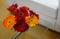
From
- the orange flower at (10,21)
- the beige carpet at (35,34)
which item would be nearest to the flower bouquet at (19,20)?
the orange flower at (10,21)

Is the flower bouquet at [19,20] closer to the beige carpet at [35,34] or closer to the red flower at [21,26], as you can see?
the red flower at [21,26]

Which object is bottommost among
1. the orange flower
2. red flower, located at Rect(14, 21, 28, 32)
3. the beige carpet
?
the beige carpet

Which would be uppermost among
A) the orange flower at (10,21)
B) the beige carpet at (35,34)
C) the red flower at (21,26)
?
the orange flower at (10,21)

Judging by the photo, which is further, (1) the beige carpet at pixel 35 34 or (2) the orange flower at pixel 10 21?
(1) the beige carpet at pixel 35 34

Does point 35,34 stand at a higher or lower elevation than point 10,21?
lower

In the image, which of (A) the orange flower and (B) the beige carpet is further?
(B) the beige carpet

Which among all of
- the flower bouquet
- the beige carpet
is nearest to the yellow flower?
the flower bouquet

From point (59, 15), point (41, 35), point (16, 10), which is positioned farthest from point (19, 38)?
point (59, 15)

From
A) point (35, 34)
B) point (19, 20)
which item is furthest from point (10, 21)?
point (35, 34)

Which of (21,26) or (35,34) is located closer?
(21,26)

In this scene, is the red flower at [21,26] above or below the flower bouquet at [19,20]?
below

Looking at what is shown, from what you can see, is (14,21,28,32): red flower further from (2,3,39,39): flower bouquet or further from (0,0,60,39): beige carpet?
(0,0,60,39): beige carpet

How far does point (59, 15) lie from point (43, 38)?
31 cm

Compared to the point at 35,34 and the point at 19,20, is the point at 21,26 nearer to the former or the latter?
the point at 19,20
